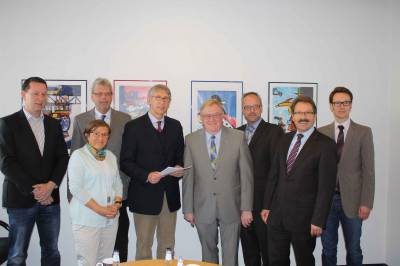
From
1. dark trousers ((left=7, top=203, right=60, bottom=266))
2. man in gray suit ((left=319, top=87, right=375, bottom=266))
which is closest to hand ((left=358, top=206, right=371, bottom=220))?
man in gray suit ((left=319, top=87, right=375, bottom=266))

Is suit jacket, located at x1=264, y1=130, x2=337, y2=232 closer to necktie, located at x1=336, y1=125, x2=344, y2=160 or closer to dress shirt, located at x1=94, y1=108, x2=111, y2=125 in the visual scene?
Answer: necktie, located at x1=336, y1=125, x2=344, y2=160

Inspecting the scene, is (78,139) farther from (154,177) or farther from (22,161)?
(154,177)

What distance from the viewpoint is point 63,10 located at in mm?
4188

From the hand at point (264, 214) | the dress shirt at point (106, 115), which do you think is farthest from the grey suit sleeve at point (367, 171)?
the dress shirt at point (106, 115)

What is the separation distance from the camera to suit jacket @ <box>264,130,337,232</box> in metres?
2.82

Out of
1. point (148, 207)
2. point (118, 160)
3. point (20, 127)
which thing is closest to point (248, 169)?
point (148, 207)

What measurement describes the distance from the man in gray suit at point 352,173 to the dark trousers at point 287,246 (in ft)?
2.28

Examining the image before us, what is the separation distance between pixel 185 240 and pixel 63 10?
2.98 metres

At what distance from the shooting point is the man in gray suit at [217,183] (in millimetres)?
3270

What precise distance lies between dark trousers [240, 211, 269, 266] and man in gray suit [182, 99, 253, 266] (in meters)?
0.19

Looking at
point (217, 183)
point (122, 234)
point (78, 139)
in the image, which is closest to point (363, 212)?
point (217, 183)

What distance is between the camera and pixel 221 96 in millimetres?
4398

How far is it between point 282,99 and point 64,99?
2529 mm

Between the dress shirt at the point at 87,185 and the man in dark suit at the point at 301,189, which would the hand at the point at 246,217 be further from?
the dress shirt at the point at 87,185
